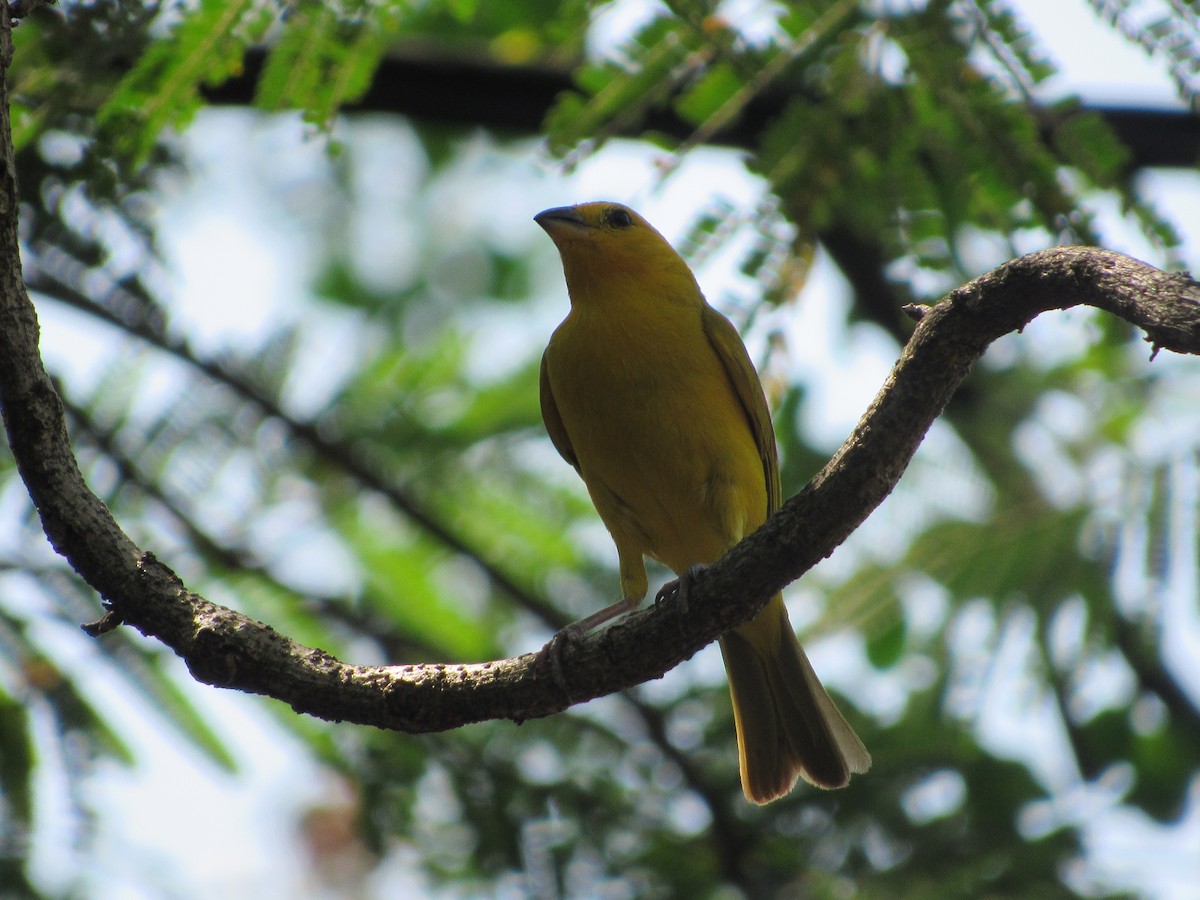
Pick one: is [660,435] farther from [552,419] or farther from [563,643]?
[563,643]

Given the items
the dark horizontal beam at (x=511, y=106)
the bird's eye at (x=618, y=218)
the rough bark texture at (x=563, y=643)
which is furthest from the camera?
the dark horizontal beam at (x=511, y=106)

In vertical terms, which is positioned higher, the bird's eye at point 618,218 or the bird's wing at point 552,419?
the bird's eye at point 618,218

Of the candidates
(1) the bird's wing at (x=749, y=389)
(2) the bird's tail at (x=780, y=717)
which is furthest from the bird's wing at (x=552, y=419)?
(2) the bird's tail at (x=780, y=717)

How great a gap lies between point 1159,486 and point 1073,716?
140cm

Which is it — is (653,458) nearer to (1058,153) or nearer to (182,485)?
(1058,153)

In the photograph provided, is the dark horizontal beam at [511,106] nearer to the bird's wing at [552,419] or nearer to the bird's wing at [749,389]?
the bird's wing at [749,389]

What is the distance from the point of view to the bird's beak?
5.15 meters

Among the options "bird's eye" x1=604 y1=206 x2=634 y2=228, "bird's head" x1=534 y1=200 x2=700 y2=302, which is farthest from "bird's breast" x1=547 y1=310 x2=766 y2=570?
"bird's eye" x1=604 y1=206 x2=634 y2=228

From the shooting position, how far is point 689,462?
4.29 metres

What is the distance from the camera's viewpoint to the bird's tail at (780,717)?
4461 millimetres

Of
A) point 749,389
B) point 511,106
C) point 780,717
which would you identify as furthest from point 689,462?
point 511,106

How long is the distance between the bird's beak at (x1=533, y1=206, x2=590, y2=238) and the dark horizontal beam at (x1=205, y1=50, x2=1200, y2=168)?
1.83 feet

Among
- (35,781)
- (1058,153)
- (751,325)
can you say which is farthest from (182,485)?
(1058,153)

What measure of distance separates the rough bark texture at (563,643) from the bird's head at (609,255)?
7.74 feet
